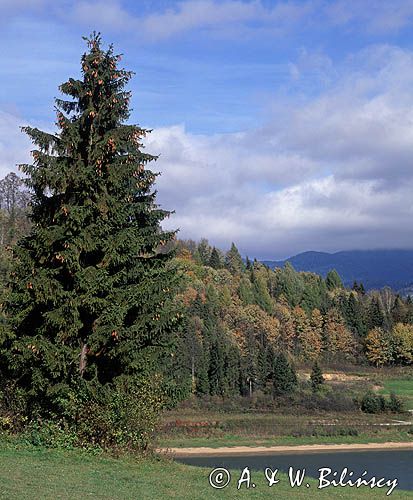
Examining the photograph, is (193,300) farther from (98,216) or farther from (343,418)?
(98,216)

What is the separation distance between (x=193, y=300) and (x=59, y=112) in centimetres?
7620

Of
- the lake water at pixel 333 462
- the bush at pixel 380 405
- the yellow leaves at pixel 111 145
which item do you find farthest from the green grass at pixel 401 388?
the yellow leaves at pixel 111 145

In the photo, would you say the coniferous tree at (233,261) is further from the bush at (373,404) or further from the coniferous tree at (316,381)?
the bush at (373,404)

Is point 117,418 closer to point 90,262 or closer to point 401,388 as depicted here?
point 90,262

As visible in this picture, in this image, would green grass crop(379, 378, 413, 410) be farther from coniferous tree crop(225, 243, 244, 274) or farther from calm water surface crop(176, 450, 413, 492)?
coniferous tree crop(225, 243, 244, 274)

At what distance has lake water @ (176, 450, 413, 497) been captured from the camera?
36.3 metres

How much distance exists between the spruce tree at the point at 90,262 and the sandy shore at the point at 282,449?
30.3 meters

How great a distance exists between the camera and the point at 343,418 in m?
60.7

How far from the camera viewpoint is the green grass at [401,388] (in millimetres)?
69713

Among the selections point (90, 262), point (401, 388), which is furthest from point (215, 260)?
point (90, 262)

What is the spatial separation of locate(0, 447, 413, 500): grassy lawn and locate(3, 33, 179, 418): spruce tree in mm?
1838

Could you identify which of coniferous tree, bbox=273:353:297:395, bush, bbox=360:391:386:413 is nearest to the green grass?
bush, bbox=360:391:386:413

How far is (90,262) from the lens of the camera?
15500 millimetres

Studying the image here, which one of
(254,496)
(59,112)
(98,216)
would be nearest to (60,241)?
(98,216)
